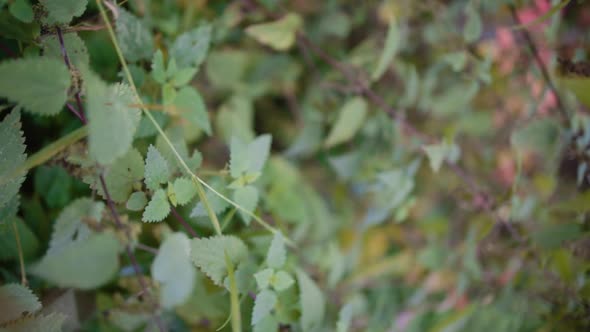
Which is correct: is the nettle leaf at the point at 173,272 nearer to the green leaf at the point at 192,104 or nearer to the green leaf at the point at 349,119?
the green leaf at the point at 192,104

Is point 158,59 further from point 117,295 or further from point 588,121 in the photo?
point 588,121

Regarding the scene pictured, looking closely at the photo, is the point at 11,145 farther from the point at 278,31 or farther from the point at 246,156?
the point at 278,31

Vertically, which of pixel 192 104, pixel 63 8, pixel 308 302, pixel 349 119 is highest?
Answer: pixel 63 8

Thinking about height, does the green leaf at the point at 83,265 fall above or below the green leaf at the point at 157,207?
above

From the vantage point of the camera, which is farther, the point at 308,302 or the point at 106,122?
the point at 308,302

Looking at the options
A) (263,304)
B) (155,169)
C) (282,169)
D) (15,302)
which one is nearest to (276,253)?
(263,304)

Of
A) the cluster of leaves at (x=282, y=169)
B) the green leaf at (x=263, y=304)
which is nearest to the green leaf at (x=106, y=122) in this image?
the cluster of leaves at (x=282, y=169)
